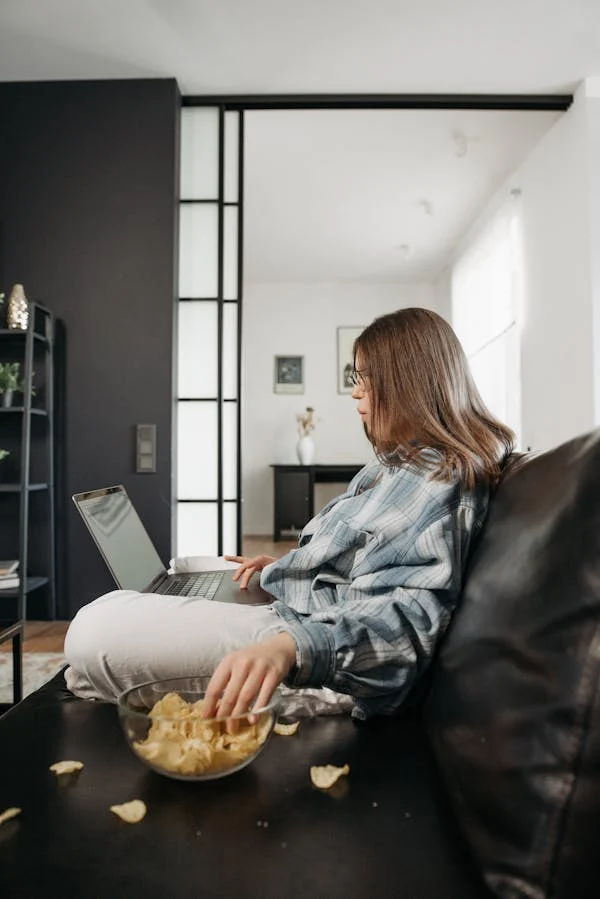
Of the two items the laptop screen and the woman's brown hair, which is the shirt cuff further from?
the laptop screen

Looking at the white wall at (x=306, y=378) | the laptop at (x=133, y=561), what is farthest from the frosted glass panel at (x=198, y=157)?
the white wall at (x=306, y=378)

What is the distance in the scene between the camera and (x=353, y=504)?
1.17 m

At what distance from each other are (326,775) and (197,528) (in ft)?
8.02

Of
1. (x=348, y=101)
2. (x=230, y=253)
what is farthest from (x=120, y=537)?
(x=348, y=101)

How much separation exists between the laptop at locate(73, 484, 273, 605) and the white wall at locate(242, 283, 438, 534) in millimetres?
4797

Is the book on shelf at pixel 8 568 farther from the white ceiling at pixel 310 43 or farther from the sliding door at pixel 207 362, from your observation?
the white ceiling at pixel 310 43

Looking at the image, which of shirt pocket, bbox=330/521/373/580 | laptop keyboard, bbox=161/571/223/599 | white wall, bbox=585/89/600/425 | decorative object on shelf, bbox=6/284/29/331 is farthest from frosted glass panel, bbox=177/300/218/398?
shirt pocket, bbox=330/521/373/580

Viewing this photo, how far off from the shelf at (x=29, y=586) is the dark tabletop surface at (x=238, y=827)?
2036 millimetres

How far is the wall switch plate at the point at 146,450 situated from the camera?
3012 millimetres

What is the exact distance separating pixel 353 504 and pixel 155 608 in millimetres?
377

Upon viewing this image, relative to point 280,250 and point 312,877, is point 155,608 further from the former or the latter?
point 280,250

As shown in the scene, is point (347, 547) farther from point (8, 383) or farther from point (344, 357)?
point (344, 357)

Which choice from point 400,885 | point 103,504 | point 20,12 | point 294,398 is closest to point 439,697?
point 400,885

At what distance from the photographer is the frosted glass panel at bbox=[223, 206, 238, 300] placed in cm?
321
